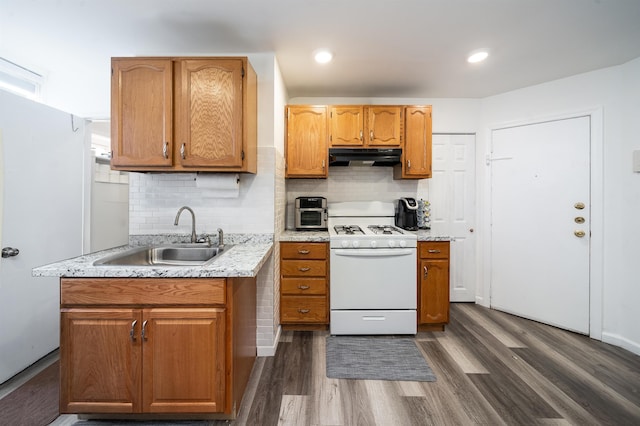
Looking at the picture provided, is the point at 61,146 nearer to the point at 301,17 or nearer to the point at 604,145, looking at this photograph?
the point at 301,17

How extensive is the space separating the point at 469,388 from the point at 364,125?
95.1 inches

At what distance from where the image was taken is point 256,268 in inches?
61.8

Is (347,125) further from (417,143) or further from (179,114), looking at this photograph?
(179,114)

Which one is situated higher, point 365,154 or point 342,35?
point 342,35

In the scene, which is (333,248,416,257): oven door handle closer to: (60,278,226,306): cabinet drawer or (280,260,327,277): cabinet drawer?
(280,260,327,277): cabinet drawer

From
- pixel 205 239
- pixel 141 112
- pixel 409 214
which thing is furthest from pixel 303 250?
pixel 141 112

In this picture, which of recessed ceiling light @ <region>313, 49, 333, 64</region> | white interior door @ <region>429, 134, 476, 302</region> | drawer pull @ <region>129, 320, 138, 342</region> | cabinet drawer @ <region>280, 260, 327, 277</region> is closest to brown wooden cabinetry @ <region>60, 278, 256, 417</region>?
drawer pull @ <region>129, 320, 138, 342</region>

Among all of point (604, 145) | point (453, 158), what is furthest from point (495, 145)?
point (604, 145)

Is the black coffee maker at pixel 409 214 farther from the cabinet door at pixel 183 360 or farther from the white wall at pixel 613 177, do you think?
the cabinet door at pixel 183 360

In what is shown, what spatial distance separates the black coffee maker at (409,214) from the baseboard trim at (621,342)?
6.16 feet

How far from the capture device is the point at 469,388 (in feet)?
6.21

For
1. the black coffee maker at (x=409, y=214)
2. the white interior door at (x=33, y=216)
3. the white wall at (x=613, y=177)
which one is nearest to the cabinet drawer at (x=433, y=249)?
the black coffee maker at (x=409, y=214)

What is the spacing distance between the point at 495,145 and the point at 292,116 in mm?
2340

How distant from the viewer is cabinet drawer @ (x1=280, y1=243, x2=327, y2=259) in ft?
8.66
